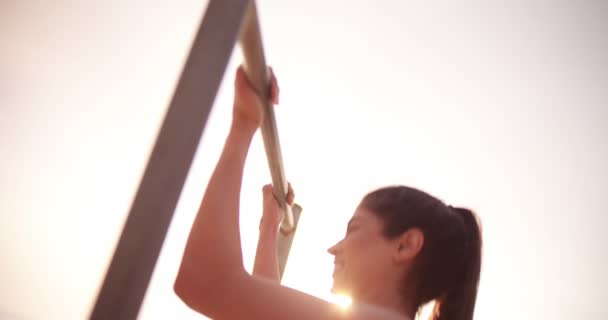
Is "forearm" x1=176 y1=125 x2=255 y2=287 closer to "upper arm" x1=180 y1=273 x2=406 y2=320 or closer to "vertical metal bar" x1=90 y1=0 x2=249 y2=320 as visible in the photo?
"upper arm" x1=180 y1=273 x2=406 y2=320

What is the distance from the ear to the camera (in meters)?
0.53

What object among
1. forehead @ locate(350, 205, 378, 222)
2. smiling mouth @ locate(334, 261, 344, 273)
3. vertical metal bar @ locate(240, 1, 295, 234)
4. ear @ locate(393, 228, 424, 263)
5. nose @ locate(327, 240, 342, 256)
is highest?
vertical metal bar @ locate(240, 1, 295, 234)

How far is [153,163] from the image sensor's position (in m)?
0.18

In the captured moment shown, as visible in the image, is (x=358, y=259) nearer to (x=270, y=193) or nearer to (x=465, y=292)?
(x=465, y=292)

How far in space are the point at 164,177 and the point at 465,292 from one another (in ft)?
1.76

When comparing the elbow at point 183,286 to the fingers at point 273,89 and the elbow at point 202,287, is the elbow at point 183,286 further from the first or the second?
the fingers at point 273,89

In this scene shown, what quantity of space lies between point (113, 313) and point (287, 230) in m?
0.67

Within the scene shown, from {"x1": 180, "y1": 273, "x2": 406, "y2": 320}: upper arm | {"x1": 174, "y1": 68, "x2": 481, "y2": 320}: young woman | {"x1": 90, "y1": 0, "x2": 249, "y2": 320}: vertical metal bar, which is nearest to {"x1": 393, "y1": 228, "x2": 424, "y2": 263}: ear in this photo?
{"x1": 174, "y1": 68, "x2": 481, "y2": 320}: young woman

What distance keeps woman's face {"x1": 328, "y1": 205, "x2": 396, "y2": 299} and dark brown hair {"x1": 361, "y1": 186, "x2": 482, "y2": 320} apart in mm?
20

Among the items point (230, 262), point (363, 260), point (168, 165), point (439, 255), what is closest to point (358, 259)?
point (363, 260)

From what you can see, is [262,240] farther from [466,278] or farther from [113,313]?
[113,313]

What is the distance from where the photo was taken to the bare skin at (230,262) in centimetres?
33

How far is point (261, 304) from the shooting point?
360 millimetres

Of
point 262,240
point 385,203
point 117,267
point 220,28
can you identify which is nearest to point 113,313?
point 117,267
